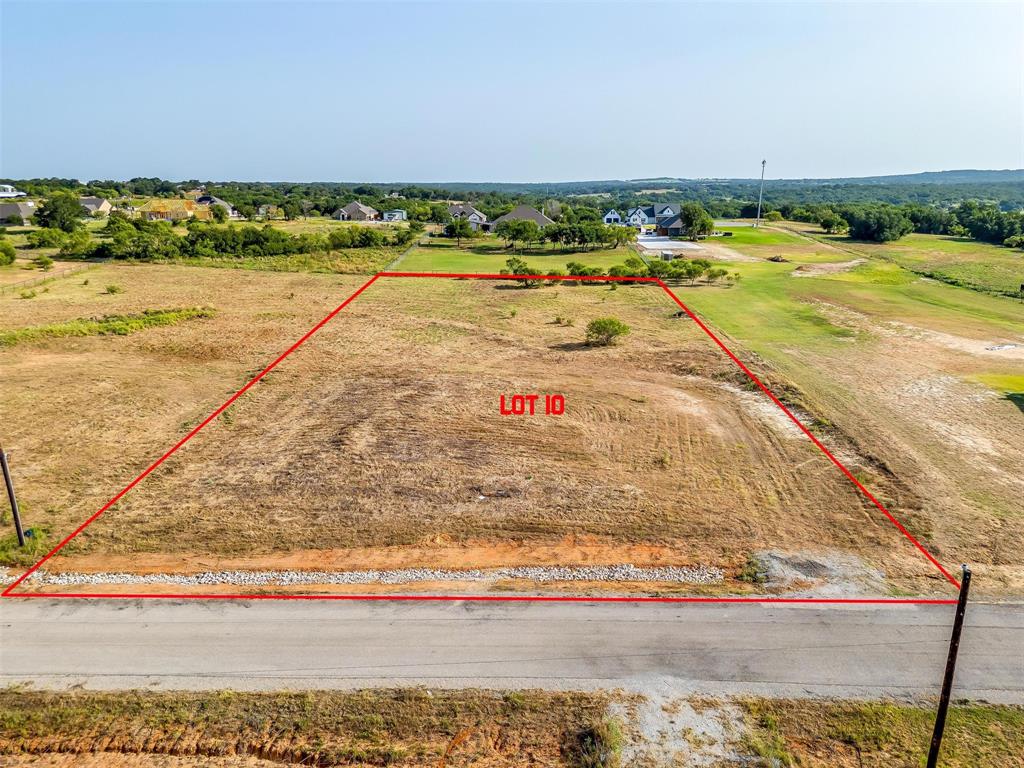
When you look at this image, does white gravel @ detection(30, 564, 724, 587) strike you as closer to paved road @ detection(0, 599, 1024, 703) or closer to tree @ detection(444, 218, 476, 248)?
paved road @ detection(0, 599, 1024, 703)

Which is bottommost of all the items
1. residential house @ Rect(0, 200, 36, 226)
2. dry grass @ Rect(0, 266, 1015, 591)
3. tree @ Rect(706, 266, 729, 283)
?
dry grass @ Rect(0, 266, 1015, 591)

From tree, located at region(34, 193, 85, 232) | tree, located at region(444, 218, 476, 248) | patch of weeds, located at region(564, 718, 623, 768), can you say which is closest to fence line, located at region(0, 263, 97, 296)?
tree, located at region(34, 193, 85, 232)

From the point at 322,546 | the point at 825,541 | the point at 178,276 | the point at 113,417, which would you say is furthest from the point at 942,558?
the point at 178,276

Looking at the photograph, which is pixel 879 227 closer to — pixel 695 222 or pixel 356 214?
pixel 695 222

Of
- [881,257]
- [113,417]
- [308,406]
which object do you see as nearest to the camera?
[113,417]

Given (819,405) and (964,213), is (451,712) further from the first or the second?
(964,213)

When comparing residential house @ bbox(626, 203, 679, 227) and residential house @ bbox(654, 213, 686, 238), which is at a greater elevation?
residential house @ bbox(626, 203, 679, 227)
